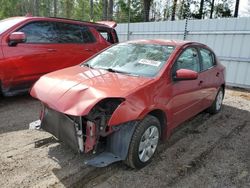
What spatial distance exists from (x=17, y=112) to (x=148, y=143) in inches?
119

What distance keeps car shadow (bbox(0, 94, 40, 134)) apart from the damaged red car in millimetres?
1228

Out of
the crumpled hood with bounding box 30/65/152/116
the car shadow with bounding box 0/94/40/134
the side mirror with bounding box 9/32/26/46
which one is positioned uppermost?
the side mirror with bounding box 9/32/26/46

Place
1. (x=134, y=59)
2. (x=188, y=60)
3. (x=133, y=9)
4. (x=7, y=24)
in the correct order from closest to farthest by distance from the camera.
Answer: (x=134, y=59) → (x=188, y=60) → (x=7, y=24) → (x=133, y=9)

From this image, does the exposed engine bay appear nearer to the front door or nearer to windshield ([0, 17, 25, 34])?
the front door

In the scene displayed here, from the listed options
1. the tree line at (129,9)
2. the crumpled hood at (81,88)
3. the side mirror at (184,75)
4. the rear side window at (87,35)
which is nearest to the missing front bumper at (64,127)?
the crumpled hood at (81,88)

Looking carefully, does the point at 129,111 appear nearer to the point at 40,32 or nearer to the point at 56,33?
the point at 40,32

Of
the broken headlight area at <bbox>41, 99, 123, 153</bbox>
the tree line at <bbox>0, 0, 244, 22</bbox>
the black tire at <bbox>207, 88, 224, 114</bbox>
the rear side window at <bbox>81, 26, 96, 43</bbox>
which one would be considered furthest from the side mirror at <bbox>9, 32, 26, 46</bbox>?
the tree line at <bbox>0, 0, 244, 22</bbox>

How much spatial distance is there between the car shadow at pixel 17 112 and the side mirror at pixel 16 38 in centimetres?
129

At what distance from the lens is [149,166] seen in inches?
137

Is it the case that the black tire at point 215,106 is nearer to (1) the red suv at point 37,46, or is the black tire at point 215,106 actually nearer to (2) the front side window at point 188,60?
(2) the front side window at point 188,60

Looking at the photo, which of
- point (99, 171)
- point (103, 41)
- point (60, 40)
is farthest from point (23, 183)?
point (103, 41)

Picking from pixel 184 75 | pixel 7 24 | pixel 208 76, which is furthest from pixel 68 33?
pixel 184 75

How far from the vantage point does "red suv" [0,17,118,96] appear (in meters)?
5.36

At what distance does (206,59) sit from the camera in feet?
17.2
